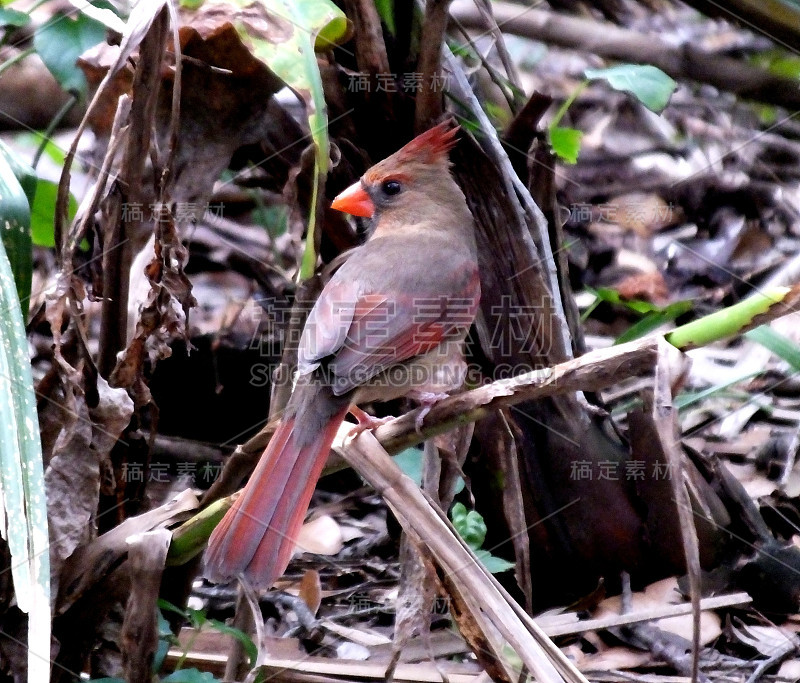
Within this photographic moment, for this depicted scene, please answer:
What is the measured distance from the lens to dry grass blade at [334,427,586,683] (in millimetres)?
1538

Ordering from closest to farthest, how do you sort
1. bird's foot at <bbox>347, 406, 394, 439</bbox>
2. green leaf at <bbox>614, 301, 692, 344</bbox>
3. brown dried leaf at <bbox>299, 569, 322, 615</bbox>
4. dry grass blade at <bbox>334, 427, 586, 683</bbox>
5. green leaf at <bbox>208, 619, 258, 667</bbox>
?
1. dry grass blade at <bbox>334, 427, 586, 683</bbox>
2. bird's foot at <bbox>347, 406, 394, 439</bbox>
3. green leaf at <bbox>208, 619, 258, 667</bbox>
4. brown dried leaf at <bbox>299, 569, 322, 615</bbox>
5. green leaf at <bbox>614, 301, 692, 344</bbox>

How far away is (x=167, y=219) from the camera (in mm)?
2107

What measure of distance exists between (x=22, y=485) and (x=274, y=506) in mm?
447

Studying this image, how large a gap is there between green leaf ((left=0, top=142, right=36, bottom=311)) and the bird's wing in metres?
0.62

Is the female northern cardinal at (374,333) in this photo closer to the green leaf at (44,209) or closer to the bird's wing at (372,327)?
the bird's wing at (372,327)

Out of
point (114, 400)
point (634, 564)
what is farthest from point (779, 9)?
point (114, 400)

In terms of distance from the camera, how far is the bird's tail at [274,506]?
1.80 m

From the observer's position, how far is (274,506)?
1.88 metres

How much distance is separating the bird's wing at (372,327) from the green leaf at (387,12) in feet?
2.36

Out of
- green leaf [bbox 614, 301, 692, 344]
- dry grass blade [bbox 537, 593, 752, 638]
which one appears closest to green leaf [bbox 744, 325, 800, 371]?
green leaf [bbox 614, 301, 692, 344]

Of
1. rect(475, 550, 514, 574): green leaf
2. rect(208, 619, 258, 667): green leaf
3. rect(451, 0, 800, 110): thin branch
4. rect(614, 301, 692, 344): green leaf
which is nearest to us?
rect(208, 619, 258, 667): green leaf

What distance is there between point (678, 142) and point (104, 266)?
3.39m

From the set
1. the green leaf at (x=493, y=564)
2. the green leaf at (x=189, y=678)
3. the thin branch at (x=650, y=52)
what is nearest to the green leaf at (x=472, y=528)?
the green leaf at (x=493, y=564)

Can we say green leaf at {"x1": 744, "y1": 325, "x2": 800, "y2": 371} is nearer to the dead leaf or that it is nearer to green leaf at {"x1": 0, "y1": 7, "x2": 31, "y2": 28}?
the dead leaf
